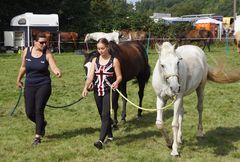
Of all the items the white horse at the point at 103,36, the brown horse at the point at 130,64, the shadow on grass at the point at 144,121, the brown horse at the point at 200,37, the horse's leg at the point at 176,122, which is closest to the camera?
the horse's leg at the point at 176,122

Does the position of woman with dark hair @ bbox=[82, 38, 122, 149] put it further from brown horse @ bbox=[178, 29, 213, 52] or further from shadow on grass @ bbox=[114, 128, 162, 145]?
brown horse @ bbox=[178, 29, 213, 52]

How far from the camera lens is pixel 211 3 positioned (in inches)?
6304

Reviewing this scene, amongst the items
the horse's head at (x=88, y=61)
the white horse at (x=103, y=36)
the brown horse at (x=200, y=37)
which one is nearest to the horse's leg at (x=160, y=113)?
the horse's head at (x=88, y=61)


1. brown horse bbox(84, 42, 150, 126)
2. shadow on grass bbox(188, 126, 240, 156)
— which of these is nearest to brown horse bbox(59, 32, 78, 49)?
brown horse bbox(84, 42, 150, 126)

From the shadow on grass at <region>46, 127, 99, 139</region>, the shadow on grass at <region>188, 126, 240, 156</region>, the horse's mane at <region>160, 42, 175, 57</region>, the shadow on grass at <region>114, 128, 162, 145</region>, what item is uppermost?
the horse's mane at <region>160, 42, 175, 57</region>

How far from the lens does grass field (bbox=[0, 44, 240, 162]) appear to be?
5.80 metres

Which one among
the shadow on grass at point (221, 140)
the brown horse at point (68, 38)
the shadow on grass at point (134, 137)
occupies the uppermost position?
the brown horse at point (68, 38)

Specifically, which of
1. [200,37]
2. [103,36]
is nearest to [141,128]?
[103,36]

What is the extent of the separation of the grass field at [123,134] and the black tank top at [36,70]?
102 cm

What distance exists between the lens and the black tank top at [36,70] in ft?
20.5

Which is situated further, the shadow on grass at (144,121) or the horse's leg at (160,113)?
the shadow on grass at (144,121)

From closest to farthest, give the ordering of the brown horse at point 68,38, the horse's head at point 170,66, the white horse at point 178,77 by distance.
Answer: the horse's head at point 170,66 < the white horse at point 178,77 < the brown horse at point 68,38

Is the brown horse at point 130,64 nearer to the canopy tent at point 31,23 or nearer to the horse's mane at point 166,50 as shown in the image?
the horse's mane at point 166,50

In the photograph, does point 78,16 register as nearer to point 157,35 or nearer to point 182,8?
point 157,35
